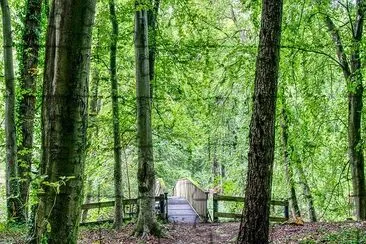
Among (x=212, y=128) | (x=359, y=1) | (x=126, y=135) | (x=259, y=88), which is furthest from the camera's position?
(x=212, y=128)

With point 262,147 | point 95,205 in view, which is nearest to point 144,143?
point 95,205

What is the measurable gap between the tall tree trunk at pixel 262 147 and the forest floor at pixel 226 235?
115 cm

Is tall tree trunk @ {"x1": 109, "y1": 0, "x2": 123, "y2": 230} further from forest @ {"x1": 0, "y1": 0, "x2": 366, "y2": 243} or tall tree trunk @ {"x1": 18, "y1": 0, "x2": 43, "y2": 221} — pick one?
tall tree trunk @ {"x1": 18, "y1": 0, "x2": 43, "y2": 221}

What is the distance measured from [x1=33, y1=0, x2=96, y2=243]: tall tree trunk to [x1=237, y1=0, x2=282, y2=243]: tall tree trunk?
3.89 meters

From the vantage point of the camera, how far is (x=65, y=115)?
3156 millimetres

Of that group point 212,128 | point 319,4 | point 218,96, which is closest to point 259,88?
point 319,4

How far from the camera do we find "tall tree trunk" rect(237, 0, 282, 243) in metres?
6.57

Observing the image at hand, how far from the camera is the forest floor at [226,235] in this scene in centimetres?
762

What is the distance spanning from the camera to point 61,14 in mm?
3188

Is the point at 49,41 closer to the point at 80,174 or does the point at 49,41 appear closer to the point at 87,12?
the point at 87,12

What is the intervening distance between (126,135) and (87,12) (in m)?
10.5

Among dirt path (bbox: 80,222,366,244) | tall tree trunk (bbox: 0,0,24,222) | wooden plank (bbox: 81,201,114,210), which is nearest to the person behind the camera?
dirt path (bbox: 80,222,366,244)

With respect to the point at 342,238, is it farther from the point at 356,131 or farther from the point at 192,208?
the point at 192,208

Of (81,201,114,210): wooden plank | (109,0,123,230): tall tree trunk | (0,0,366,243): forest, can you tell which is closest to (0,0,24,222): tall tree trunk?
(0,0,366,243): forest
